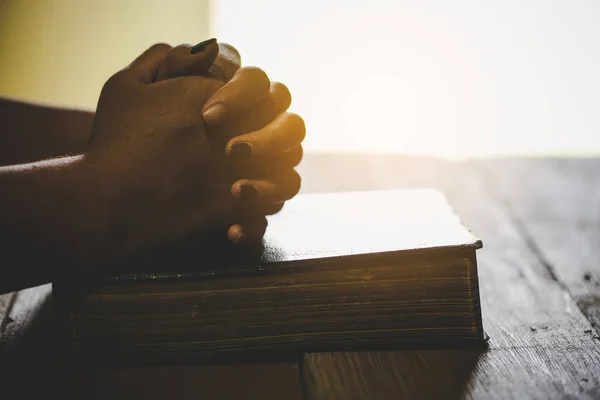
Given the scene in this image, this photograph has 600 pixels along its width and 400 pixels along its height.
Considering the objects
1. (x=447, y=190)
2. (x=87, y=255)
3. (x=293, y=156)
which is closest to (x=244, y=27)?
(x=447, y=190)

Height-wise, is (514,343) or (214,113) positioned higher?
(214,113)

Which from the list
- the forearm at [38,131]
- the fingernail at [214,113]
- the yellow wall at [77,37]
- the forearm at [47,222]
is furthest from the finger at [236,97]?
the yellow wall at [77,37]

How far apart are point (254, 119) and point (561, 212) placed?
2.04 ft

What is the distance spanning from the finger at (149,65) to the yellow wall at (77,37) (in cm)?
120

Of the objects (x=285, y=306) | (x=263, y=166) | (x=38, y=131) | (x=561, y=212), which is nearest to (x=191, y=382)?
(x=285, y=306)

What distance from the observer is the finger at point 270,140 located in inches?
19.7

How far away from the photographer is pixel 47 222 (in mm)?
460

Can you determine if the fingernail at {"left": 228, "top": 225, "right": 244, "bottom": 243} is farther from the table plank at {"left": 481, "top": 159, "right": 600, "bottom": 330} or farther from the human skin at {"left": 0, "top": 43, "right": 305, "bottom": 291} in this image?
the table plank at {"left": 481, "top": 159, "right": 600, "bottom": 330}

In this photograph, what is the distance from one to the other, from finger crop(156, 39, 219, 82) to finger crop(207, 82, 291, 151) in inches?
2.1

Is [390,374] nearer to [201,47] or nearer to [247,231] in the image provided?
[247,231]

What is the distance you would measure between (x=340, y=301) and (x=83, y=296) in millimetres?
200

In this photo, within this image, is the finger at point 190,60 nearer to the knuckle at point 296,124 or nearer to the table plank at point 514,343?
the knuckle at point 296,124

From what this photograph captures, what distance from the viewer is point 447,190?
114 cm

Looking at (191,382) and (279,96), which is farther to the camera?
(279,96)
